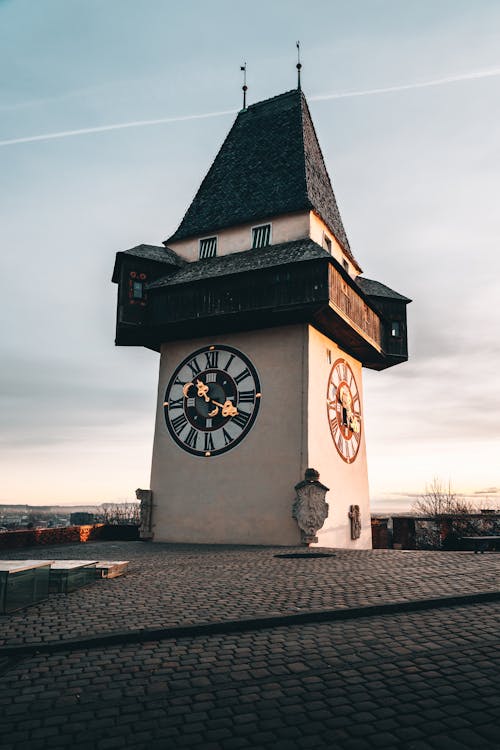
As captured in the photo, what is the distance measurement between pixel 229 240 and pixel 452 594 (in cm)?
1523

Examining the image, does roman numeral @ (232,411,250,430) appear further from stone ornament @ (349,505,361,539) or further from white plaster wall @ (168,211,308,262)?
white plaster wall @ (168,211,308,262)

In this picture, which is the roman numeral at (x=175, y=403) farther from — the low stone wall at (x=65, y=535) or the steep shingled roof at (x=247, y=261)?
the low stone wall at (x=65, y=535)

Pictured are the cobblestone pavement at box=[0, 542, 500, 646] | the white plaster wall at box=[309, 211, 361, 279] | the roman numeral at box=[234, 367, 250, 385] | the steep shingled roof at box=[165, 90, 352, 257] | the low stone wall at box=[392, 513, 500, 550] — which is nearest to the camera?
the cobblestone pavement at box=[0, 542, 500, 646]

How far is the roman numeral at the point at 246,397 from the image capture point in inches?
707

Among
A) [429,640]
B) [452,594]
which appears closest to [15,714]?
[429,640]

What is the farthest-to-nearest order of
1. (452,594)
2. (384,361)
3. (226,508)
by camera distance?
(384,361)
(226,508)
(452,594)

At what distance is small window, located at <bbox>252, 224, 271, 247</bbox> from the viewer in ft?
64.7

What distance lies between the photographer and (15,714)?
441cm

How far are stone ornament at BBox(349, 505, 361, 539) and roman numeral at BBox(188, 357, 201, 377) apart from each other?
698 centimetres

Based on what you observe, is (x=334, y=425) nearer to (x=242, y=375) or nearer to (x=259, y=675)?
(x=242, y=375)

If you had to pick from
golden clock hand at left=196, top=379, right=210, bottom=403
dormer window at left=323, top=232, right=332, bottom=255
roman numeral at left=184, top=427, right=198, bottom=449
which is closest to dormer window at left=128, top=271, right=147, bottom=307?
golden clock hand at left=196, top=379, right=210, bottom=403

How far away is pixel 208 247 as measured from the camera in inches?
825

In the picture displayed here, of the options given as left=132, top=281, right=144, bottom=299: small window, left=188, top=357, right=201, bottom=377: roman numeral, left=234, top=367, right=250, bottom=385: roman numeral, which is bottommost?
left=234, top=367, right=250, bottom=385: roman numeral

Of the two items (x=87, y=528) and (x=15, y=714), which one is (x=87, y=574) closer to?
(x=15, y=714)
